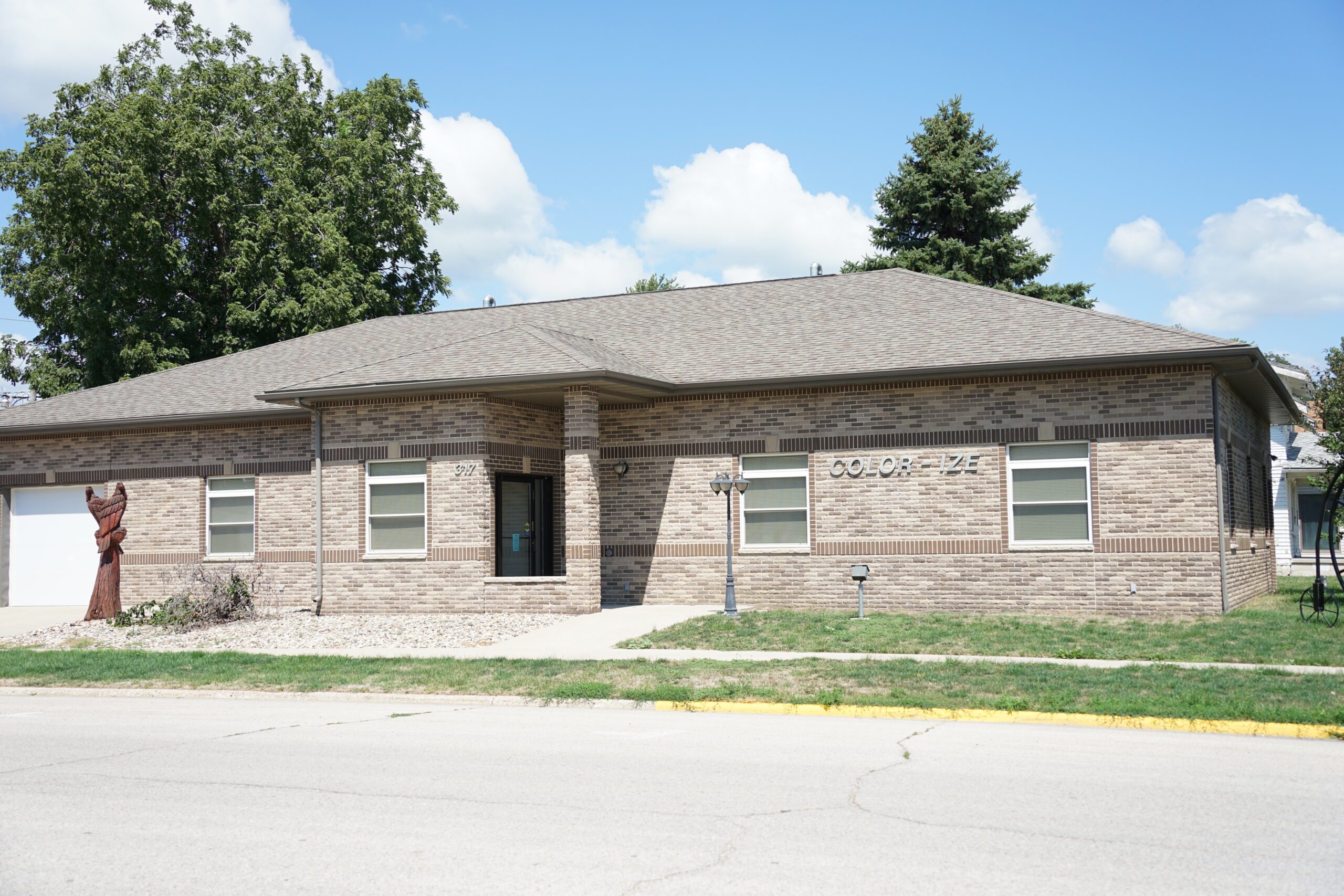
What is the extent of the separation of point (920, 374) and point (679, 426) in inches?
180

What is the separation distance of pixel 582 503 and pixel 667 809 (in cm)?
1254

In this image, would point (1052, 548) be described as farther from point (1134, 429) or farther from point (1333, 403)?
point (1333, 403)

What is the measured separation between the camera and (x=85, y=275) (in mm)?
36625

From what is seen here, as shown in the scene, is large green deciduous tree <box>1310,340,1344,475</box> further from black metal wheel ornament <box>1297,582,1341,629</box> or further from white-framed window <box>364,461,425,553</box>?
white-framed window <box>364,461,425,553</box>

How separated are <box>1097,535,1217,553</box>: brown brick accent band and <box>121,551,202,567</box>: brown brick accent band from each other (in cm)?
1738

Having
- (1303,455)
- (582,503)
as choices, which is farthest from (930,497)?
(1303,455)

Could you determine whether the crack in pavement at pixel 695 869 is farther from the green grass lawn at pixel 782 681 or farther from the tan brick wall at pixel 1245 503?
the tan brick wall at pixel 1245 503

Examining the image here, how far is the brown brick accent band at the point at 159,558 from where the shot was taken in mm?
23859

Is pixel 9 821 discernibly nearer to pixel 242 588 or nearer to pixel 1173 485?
pixel 242 588

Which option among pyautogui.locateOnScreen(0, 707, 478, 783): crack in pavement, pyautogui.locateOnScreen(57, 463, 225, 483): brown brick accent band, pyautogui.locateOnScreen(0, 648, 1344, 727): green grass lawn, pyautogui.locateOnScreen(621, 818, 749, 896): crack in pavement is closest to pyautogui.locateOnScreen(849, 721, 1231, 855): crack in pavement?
pyautogui.locateOnScreen(621, 818, 749, 896): crack in pavement

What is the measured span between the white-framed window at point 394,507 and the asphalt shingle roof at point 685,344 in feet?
5.55

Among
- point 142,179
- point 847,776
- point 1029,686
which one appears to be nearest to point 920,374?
point 1029,686

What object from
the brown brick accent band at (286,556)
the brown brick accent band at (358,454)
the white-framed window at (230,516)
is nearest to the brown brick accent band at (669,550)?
the brown brick accent band at (358,454)

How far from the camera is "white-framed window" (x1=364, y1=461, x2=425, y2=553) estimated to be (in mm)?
21062
